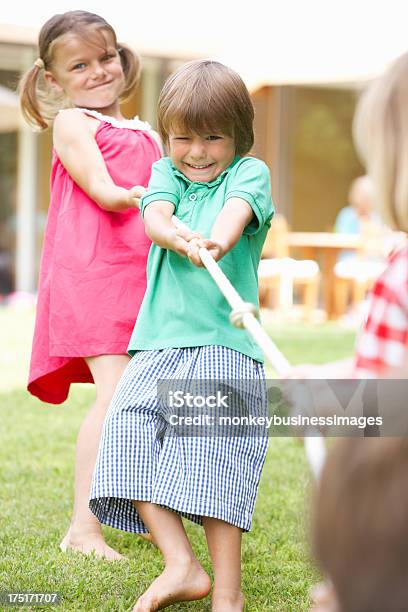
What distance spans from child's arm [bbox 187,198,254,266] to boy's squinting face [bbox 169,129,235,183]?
181mm

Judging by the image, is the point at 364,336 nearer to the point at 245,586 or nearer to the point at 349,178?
the point at 245,586

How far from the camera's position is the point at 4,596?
2650 millimetres

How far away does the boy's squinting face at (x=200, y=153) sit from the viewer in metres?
2.76

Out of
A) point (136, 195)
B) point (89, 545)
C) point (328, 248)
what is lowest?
point (328, 248)

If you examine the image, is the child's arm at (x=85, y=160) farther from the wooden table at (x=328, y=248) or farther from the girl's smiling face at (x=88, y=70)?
the wooden table at (x=328, y=248)

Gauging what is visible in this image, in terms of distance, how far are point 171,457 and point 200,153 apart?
2.61 ft

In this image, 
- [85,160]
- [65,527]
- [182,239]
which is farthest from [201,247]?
[65,527]

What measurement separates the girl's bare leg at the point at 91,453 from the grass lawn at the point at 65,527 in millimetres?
87

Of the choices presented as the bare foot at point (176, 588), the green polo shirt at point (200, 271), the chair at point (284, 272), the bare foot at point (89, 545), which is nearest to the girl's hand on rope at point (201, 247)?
the green polo shirt at point (200, 271)

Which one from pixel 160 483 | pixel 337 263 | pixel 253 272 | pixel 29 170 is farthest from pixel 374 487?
pixel 29 170

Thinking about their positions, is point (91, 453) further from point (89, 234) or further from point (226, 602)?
point (226, 602)

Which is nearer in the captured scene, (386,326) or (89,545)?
(386,326)

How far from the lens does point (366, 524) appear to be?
1364mm

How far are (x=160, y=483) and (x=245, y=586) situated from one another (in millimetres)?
450
